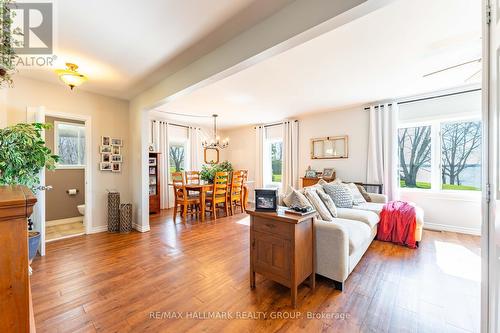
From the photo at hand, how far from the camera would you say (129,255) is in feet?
9.34

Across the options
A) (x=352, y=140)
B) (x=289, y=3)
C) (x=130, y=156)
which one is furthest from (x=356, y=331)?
(x=130, y=156)

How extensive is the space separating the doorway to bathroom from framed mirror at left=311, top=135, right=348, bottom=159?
5.18 m

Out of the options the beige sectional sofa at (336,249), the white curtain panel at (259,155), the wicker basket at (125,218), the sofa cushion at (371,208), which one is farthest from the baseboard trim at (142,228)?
the sofa cushion at (371,208)

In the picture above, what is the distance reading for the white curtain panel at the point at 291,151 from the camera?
18.8 feet

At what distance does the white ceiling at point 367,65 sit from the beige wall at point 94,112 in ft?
4.02

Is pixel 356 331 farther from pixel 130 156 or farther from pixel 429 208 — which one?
pixel 130 156

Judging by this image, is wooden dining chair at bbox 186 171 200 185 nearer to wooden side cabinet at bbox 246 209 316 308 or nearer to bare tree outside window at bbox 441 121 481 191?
wooden side cabinet at bbox 246 209 316 308

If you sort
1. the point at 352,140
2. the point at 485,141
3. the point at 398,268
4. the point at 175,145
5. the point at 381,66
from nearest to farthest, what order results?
the point at 485,141 < the point at 398,268 < the point at 381,66 < the point at 352,140 < the point at 175,145

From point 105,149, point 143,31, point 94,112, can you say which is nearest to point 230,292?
point 143,31

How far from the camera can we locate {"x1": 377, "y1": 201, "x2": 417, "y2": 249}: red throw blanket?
3.07 meters

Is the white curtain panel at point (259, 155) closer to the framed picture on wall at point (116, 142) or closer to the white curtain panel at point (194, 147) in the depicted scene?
the white curtain panel at point (194, 147)

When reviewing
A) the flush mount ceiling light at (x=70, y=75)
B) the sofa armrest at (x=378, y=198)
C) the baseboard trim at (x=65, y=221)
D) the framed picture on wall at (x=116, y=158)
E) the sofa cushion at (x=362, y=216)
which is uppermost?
the flush mount ceiling light at (x=70, y=75)

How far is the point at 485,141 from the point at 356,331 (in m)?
1.51

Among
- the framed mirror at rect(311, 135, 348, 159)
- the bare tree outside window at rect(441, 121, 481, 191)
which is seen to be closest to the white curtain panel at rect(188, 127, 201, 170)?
the framed mirror at rect(311, 135, 348, 159)
